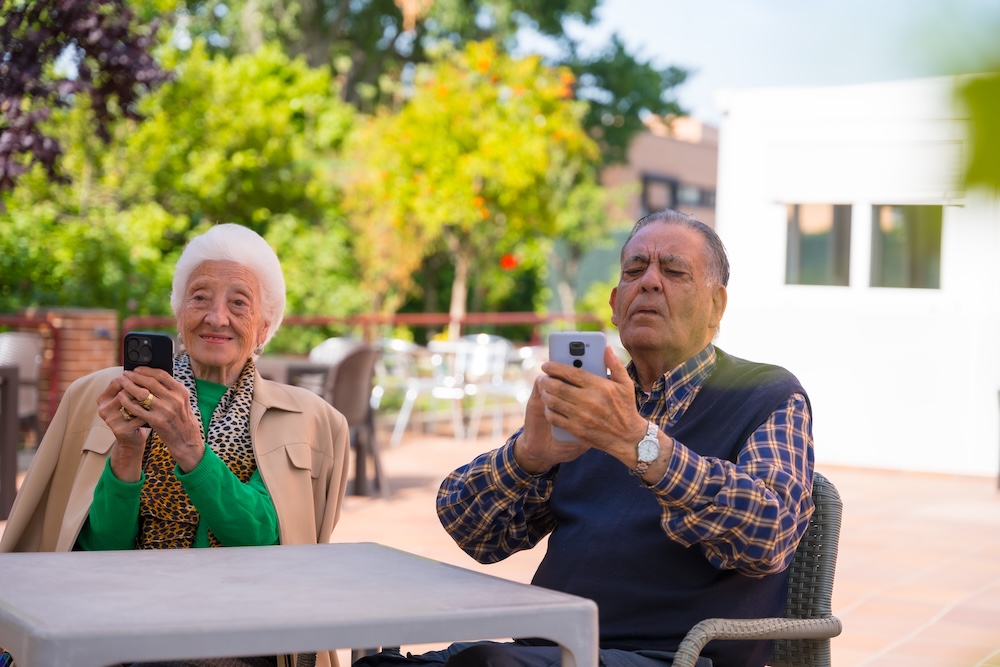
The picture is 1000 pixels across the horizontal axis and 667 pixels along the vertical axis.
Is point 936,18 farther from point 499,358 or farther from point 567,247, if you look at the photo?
point 567,247

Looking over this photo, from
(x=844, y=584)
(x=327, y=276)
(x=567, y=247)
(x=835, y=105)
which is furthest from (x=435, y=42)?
(x=835, y=105)

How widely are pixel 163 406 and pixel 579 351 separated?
76 centimetres

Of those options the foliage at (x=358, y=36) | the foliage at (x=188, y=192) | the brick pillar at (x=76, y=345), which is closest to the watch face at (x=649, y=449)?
the brick pillar at (x=76, y=345)

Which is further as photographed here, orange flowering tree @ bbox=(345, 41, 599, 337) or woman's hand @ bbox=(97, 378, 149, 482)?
orange flowering tree @ bbox=(345, 41, 599, 337)

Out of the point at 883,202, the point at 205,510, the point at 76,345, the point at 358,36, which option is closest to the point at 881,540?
the point at 205,510

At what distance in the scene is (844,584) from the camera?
5410mm

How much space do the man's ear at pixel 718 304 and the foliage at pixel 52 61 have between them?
15.8ft

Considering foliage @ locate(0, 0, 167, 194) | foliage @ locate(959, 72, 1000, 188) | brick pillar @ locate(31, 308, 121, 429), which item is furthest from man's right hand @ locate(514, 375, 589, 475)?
brick pillar @ locate(31, 308, 121, 429)

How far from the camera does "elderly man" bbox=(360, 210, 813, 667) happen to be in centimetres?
187

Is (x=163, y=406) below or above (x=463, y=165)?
below

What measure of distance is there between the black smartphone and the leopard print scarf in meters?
0.24

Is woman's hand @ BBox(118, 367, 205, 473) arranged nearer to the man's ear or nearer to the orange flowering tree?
the man's ear

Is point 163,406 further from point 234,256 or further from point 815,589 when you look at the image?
point 815,589

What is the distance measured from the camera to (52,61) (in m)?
6.36
